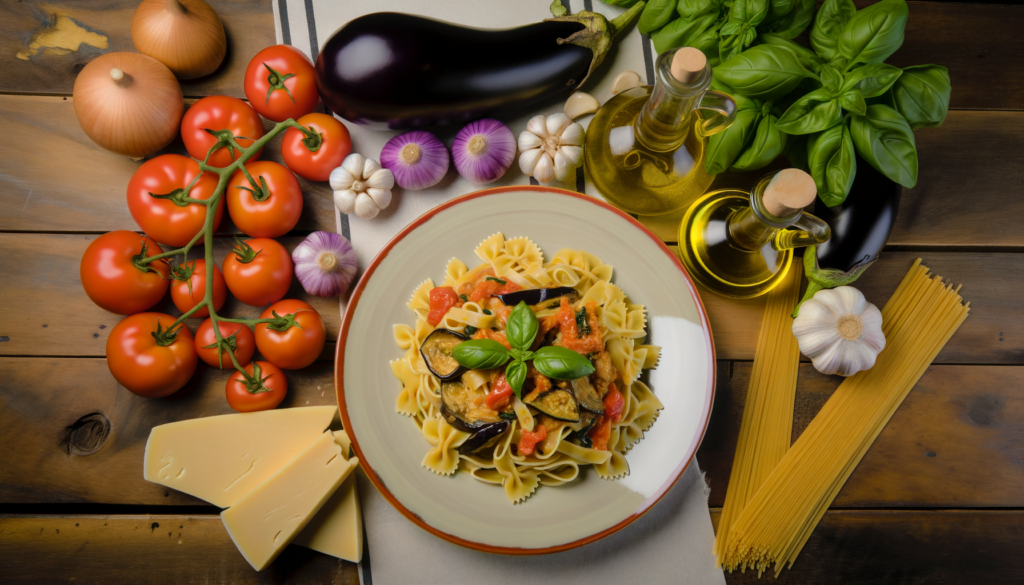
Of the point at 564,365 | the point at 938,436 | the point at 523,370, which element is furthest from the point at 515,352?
the point at 938,436

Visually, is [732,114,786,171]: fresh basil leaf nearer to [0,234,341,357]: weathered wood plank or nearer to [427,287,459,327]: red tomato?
[427,287,459,327]: red tomato

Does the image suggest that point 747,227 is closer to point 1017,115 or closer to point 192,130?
point 1017,115

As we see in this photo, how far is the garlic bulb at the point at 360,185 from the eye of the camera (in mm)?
2961

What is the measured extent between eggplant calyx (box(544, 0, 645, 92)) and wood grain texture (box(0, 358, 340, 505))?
2358 mm

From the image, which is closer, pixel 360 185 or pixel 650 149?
pixel 650 149

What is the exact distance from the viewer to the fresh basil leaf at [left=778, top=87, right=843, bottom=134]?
2.39 metres

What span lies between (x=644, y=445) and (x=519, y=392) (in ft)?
2.53

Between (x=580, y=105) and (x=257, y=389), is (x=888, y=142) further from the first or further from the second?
(x=257, y=389)

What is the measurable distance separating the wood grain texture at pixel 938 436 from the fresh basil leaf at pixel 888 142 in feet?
3.98

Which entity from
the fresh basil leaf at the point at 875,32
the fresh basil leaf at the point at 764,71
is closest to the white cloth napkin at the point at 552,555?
the fresh basil leaf at the point at 764,71

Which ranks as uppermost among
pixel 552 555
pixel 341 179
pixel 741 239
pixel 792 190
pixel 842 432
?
pixel 792 190

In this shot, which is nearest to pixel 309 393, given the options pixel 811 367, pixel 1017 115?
pixel 811 367

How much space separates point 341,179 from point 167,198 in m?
0.89

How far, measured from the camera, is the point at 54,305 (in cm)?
307
